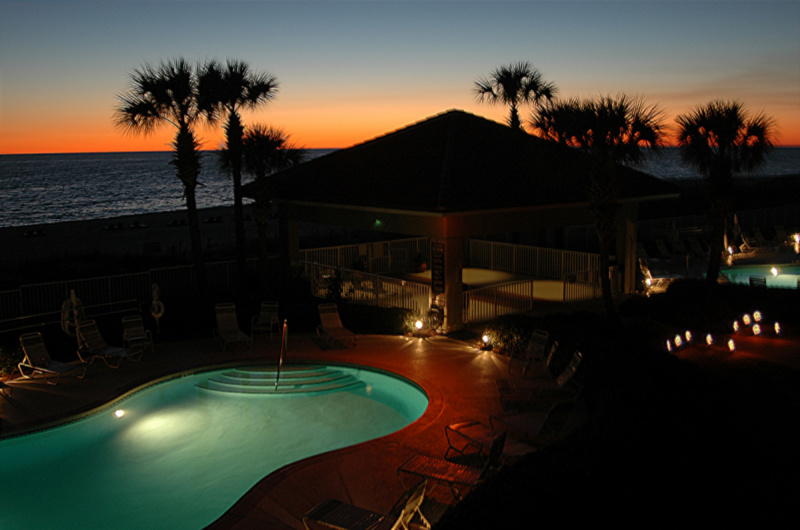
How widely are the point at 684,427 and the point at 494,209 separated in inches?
319

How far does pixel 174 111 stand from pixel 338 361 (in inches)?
383

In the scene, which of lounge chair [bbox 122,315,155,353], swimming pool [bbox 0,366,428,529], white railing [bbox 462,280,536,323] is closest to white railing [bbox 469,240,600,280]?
white railing [bbox 462,280,536,323]

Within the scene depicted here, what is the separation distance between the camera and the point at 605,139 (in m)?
14.6

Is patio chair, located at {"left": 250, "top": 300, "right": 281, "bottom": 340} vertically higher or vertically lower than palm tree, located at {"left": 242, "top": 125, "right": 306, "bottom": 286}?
lower

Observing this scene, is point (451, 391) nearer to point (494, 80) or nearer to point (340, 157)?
point (340, 157)

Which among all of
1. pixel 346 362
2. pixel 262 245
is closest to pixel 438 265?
pixel 346 362

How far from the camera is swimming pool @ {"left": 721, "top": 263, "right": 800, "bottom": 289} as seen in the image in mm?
21672

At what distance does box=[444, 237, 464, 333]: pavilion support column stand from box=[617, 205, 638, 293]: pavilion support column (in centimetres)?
617

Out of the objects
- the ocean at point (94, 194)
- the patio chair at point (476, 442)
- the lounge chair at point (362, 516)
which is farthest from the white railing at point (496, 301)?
the ocean at point (94, 194)

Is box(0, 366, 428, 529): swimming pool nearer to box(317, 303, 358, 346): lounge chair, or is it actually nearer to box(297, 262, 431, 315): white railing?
box(317, 303, 358, 346): lounge chair

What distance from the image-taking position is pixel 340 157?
21.4 metres

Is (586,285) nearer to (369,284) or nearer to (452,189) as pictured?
(452,189)

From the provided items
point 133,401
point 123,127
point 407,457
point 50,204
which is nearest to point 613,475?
point 407,457

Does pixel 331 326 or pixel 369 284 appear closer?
pixel 331 326
